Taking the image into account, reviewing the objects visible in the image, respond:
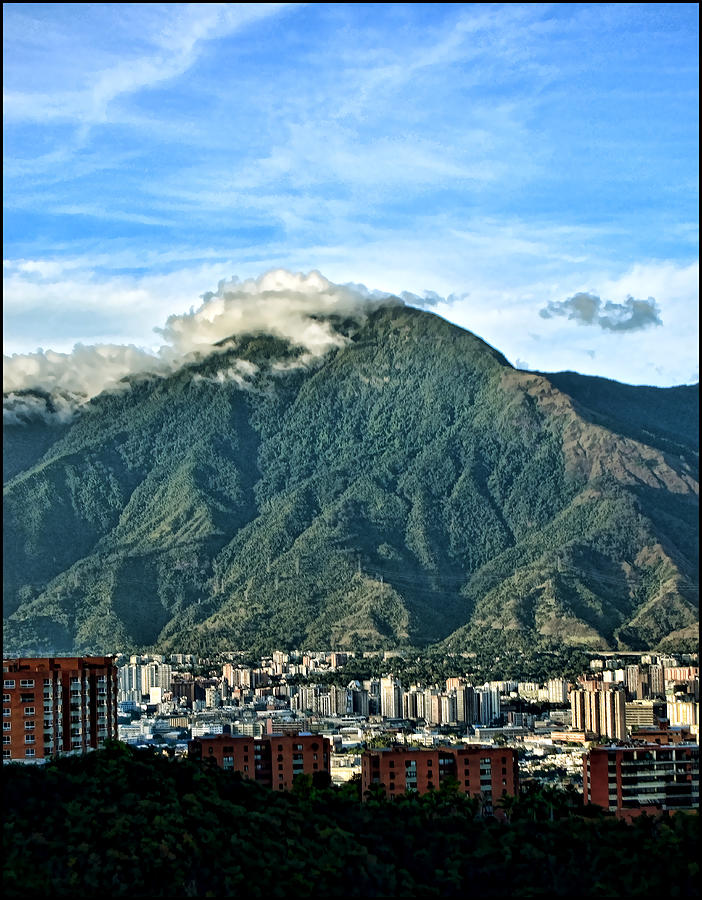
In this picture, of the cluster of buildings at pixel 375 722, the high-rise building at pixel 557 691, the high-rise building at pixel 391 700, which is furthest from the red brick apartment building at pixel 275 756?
the high-rise building at pixel 557 691

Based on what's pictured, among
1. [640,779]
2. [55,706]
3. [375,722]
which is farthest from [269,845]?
[375,722]

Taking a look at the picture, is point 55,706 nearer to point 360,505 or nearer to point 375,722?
point 375,722

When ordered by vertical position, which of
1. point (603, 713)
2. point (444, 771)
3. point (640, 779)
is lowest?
point (603, 713)

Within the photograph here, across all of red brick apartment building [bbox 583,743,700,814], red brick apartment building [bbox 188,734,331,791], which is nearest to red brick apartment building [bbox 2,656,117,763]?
red brick apartment building [bbox 188,734,331,791]

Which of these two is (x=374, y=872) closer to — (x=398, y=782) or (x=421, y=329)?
(x=398, y=782)

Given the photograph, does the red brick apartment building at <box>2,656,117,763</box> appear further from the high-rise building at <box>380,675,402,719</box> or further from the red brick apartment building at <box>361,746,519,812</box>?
the high-rise building at <box>380,675,402,719</box>

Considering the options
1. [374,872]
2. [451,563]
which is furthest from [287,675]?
[374,872]

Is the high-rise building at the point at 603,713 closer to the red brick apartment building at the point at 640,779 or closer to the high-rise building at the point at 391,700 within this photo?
the high-rise building at the point at 391,700
